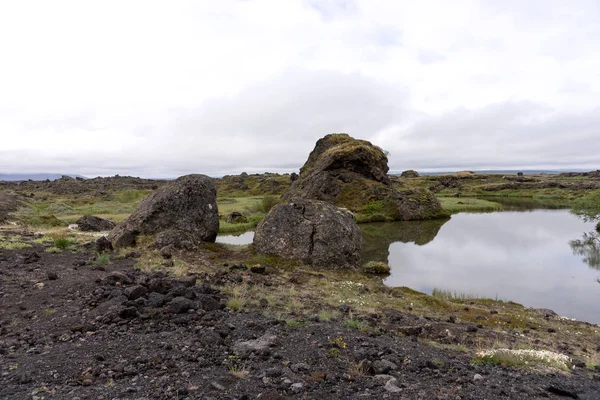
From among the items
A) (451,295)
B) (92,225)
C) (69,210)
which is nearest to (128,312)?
(451,295)

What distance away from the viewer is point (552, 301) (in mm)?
19219

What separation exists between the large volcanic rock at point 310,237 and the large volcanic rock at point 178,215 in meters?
3.85

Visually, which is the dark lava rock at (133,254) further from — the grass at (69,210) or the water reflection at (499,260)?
the grass at (69,210)

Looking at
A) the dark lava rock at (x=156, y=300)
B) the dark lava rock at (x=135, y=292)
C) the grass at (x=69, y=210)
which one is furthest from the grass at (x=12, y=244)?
the dark lava rock at (x=156, y=300)

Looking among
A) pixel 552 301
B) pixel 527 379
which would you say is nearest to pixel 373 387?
pixel 527 379

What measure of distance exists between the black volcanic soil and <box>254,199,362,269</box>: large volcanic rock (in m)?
9.24

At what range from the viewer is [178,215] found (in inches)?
898

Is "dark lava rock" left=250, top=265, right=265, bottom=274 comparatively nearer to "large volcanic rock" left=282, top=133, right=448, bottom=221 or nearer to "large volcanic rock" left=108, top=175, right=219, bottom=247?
"large volcanic rock" left=108, top=175, right=219, bottom=247

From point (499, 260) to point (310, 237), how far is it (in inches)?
631

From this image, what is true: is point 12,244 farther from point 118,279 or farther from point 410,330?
point 410,330

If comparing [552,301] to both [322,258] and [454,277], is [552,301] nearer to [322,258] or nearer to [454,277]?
[454,277]

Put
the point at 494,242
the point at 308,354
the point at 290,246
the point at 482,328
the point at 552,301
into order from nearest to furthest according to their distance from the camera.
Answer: the point at 308,354, the point at 482,328, the point at 552,301, the point at 290,246, the point at 494,242

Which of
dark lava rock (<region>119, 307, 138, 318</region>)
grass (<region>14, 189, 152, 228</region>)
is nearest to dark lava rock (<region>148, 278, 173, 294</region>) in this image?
dark lava rock (<region>119, 307, 138, 318</region>)

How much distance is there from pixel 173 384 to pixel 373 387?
3.44 meters
